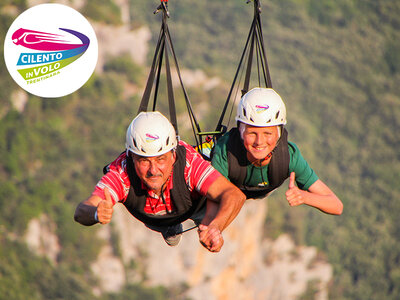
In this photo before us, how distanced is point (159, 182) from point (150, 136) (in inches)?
19.1

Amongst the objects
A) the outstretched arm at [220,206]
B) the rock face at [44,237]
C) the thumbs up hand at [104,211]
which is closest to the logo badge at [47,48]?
the rock face at [44,237]

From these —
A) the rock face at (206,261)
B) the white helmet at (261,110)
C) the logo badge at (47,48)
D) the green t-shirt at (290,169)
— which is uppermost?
the logo badge at (47,48)

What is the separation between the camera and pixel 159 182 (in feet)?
23.1

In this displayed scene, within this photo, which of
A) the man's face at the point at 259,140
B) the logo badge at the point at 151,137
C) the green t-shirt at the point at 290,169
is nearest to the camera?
the logo badge at the point at 151,137

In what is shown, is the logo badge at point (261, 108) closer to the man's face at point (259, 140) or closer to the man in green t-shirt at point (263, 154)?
the man in green t-shirt at point (263, 154)

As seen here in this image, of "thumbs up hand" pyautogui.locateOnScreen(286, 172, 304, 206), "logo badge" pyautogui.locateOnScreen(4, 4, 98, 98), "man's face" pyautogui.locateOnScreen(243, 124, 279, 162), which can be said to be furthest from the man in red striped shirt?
"logo badge" pyautogui.locateOnScreen(4, 4, 98, 98)

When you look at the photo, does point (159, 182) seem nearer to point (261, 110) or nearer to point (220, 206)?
point (220, 206)

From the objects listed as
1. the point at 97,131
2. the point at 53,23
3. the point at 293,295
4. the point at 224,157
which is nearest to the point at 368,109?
the point at 293,295

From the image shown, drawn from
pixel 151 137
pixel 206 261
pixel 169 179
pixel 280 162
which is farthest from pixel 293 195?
pixel 206 261

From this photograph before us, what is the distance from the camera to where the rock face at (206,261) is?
1918 inches

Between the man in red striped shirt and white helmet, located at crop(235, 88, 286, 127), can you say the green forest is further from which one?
the man in red striped shirt

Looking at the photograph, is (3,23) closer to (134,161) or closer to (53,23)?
(53,23)

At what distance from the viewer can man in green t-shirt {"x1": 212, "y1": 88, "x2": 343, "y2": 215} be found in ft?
25.1

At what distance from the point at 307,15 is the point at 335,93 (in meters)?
16.6
